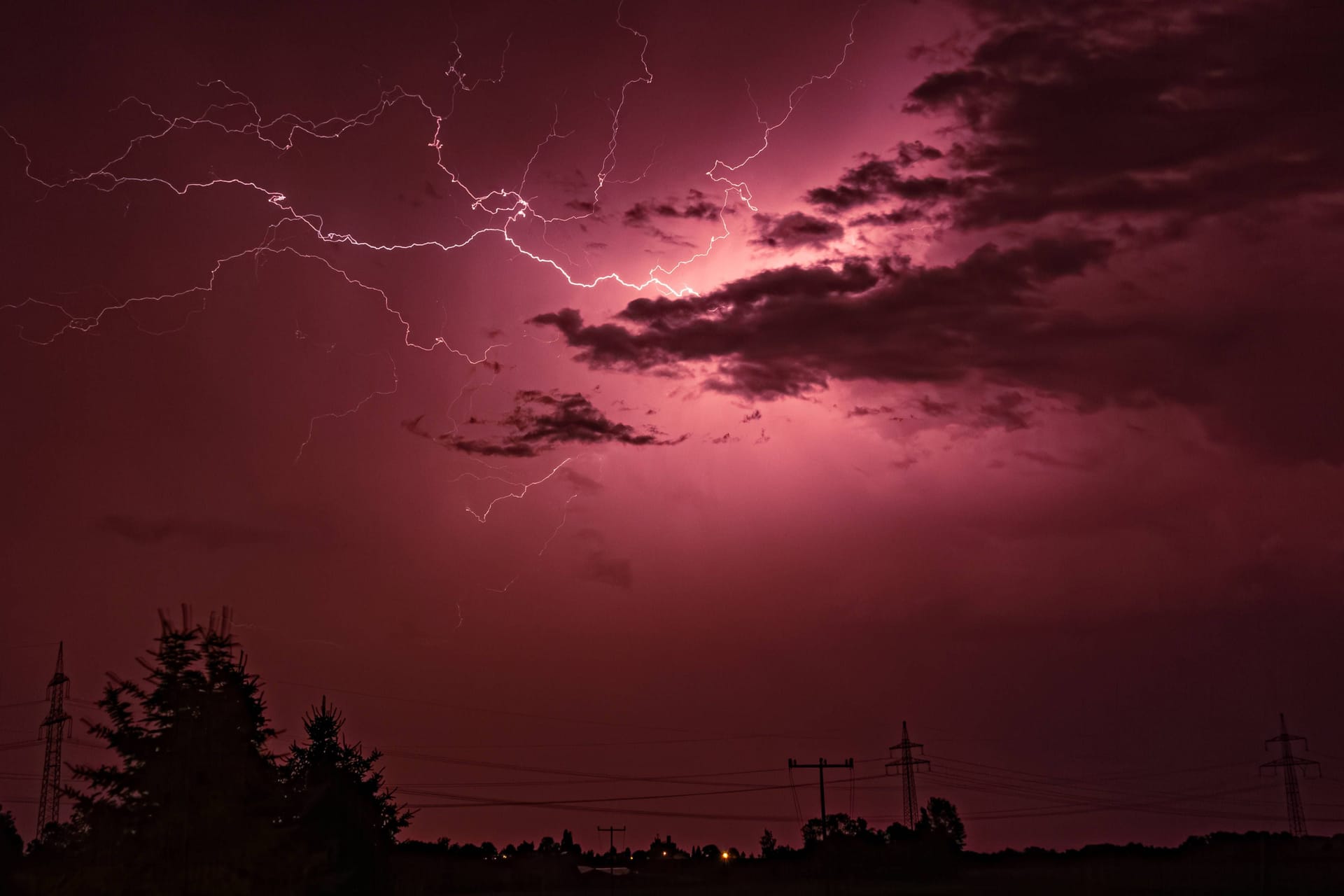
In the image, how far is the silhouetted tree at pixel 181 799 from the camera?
15805 millimetres

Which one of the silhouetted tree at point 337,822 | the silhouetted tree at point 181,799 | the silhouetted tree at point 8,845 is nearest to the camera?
the silhouetted tree at point 181,799

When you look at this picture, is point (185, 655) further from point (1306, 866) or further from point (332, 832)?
point (1306, 866)

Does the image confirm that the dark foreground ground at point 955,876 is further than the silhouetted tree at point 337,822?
Yes

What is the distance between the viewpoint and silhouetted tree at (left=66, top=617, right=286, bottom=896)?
51.9 ft

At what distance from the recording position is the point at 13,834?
54031mm

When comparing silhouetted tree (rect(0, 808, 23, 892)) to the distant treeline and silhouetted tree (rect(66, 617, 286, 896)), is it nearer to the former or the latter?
the distant treeline

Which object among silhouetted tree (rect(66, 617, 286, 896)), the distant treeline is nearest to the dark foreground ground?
the distant treeline

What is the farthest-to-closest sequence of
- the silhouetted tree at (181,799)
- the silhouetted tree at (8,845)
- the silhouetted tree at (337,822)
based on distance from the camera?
the silhouetted tree at (8,845) → the silhouetted tree at (337,822) → the silhouetted tree at (181,799)

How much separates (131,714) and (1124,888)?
5333cm

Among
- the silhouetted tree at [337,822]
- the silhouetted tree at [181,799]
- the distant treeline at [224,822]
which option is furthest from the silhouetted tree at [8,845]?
the silhouetted tree at [181,799]

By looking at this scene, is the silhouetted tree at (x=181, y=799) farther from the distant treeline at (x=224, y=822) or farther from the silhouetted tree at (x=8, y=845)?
the silhouetted tree at (x=8, y=845)

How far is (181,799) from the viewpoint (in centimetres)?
1622

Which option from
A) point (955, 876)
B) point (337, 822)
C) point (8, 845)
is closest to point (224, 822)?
point (337, 822)

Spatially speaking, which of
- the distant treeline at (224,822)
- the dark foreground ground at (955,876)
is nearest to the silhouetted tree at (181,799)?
the distant treeline at (224,822)
